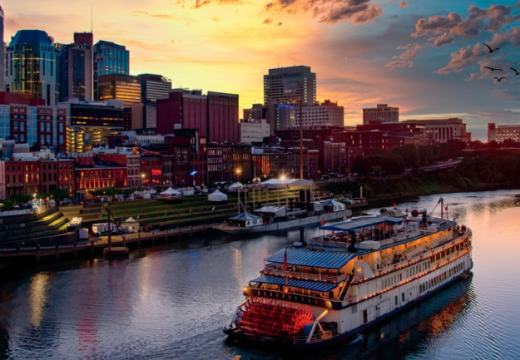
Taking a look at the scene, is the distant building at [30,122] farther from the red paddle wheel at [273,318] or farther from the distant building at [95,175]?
the red paddle wheel at [273,318]

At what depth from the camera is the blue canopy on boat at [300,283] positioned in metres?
37.8

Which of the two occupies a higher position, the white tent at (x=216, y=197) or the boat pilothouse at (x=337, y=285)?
the white tent at (x=216, y=197)

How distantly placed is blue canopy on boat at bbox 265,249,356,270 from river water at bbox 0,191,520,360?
494 cm

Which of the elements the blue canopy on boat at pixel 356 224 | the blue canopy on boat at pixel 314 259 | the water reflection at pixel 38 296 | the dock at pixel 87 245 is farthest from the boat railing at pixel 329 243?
the dock at pixel 87 245

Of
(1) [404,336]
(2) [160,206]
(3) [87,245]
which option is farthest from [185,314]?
(2) [160,206]

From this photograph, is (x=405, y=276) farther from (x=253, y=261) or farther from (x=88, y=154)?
(x=88, y=154)

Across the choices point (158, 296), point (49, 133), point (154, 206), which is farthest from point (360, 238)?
point (49, 133)

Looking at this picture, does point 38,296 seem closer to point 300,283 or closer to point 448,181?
point 300,283

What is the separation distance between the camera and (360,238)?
47844 millimetres

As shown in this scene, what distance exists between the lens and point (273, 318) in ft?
122

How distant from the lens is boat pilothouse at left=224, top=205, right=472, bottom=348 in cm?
3694

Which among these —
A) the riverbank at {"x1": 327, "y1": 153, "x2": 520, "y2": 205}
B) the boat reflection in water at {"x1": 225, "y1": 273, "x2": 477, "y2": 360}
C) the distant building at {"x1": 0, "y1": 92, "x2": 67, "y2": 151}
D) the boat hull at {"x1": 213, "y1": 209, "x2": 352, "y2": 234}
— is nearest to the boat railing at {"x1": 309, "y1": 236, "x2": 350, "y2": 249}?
the boat reflection in water at {"x1": 225, "y1": 273, "x2": 477, "y2": 360}

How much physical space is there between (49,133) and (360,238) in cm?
12431

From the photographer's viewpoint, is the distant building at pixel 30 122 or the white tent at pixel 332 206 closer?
the white tent at pixel 332 206
